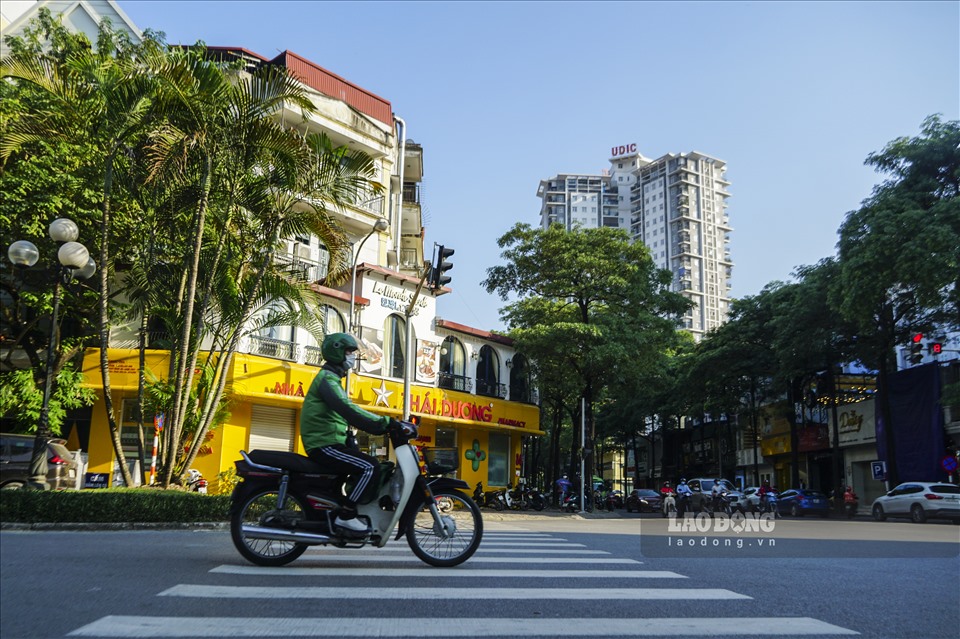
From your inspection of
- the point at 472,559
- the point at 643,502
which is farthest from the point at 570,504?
the point at 472,559

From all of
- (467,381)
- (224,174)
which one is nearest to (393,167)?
(467,381)

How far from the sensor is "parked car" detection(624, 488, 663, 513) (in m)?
37.7

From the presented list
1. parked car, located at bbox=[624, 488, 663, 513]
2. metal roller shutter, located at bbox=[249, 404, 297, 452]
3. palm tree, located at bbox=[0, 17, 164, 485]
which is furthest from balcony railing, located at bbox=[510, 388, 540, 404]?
palm tree, located at bbox=[0, 17, 164, 485]

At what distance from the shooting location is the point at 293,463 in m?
6.23

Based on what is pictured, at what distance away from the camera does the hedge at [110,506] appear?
10914 millimetres

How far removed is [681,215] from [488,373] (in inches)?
4321

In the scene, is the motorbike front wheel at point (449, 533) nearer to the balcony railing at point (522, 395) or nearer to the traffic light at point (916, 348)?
the traffic light at point (916, 348)

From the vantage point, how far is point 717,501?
28391mm

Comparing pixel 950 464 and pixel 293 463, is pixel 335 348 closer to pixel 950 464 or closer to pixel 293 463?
pixel 293 463

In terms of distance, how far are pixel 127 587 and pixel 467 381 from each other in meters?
28.2

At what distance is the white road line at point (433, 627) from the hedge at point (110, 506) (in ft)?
23.5

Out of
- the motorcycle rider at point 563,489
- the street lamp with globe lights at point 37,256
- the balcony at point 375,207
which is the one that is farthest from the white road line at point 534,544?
the balcony at point 375,207

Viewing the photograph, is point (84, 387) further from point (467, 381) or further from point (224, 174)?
point (467, 381)

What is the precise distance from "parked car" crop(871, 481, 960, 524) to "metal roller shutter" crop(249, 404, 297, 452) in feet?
67.7
